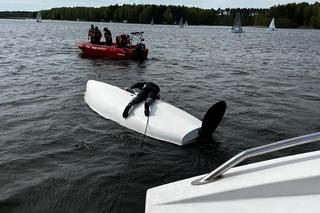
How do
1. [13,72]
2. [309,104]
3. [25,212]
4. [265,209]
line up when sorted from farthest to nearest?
[13,72]
[309,104]
[25,212]
[265,209]

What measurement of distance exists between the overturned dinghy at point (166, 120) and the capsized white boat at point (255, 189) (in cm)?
458

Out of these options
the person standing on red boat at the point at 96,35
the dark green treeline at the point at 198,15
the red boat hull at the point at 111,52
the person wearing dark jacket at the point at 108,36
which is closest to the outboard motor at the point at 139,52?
the red boat hull at the point at 111,52

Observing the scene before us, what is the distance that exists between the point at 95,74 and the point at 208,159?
1247 cm

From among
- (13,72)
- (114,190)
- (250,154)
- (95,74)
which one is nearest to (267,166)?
(250,154)

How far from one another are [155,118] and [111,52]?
15868 millimetres

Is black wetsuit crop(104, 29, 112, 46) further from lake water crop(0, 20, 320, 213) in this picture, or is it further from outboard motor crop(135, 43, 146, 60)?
lake water crop(0, 20, 320, 213)

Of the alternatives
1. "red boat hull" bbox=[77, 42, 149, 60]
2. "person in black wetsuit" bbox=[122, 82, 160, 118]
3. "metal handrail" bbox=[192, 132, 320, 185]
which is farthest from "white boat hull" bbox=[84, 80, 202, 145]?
"red boat hull" bbox=[77, 42, 149, 60]

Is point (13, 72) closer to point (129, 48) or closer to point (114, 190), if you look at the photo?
point (129, 48)

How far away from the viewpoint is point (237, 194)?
114 inches

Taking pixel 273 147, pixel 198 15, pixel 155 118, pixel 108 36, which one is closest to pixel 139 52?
pixel 108 36

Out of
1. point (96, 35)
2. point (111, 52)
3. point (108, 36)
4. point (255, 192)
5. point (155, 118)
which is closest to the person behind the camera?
point (255, 192)

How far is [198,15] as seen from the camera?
164500mm

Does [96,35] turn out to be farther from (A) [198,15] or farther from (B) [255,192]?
(A) [198,15]

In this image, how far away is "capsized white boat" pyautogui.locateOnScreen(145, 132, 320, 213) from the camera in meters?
2.65
